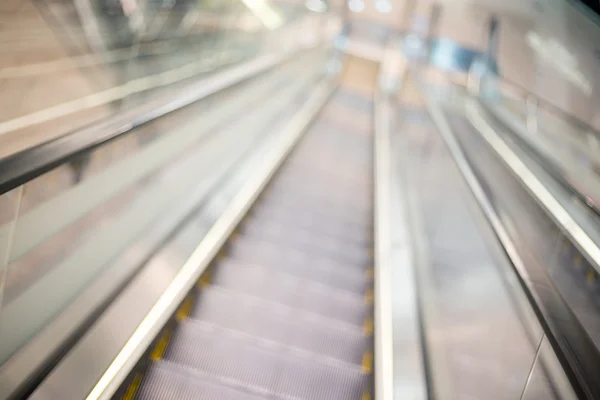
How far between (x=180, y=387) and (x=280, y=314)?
79cm

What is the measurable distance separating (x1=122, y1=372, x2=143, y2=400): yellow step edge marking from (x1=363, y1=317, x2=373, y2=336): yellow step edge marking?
48.6 inches

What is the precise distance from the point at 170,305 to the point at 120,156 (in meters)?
0.93

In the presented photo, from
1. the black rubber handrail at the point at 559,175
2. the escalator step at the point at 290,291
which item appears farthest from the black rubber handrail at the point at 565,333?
the escalator step at the point at 290,291

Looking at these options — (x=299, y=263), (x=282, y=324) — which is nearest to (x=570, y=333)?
(x=282, y=324)

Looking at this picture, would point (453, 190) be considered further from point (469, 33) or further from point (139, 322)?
point (469, 33)

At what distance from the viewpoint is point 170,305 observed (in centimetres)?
255

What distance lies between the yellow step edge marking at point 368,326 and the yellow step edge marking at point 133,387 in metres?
1.23

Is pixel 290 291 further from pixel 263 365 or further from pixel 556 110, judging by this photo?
pixel 556 110

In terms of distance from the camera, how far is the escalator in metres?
2.43

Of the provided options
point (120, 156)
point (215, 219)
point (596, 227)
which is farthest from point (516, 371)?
point (120, 156)

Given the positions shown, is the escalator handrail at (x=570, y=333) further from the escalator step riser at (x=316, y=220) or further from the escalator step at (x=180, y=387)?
the escalator step riser at (x=316, y=220)

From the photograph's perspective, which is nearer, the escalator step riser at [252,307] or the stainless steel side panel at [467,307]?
the stainless steel side panel at [467,307]

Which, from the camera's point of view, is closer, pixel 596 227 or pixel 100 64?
pixel 596 227

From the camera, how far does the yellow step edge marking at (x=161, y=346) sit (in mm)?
2523
